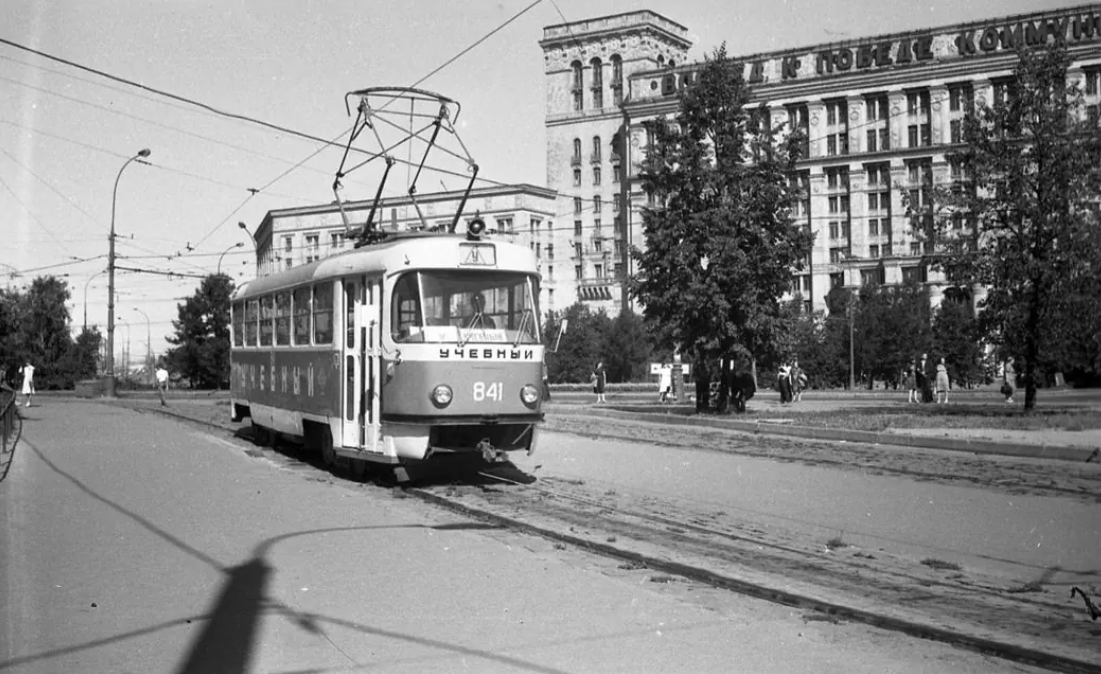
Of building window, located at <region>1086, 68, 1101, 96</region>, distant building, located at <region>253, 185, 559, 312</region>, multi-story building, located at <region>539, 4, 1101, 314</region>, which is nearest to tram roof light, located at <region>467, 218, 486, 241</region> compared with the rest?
multi-story building, located at <region>539, 4, 1101, 314</region>

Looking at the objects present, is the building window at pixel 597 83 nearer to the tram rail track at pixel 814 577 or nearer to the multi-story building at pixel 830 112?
the multi-story building at pixel 830 112

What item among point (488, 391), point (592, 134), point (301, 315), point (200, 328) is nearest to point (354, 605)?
point (488, 391)

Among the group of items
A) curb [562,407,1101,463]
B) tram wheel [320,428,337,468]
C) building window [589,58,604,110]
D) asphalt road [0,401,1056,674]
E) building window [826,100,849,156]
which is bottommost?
asphalt road [0,401,1056,674]

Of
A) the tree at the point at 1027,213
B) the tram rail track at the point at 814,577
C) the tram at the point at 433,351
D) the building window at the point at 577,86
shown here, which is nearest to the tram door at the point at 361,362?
the tram at the point at 433,351

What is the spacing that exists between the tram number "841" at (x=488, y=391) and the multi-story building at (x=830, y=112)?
58753mm

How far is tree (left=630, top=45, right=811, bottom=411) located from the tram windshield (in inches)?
600

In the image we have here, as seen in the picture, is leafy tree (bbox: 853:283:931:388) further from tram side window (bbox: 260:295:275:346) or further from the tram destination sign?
the tram destination sign

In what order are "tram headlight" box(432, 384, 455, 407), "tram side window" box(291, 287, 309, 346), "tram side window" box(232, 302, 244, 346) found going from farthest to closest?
"tram side window" box(232, 302, 244, 346) < "tram side window" box(291, 287, 309, 346) < "tram headlight" box(432, 384, 455, 407)

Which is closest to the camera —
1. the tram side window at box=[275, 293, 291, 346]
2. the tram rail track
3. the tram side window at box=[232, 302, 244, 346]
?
the tram rail track

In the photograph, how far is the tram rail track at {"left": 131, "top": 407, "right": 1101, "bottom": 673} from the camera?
6.62 metres

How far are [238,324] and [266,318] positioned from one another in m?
3.14

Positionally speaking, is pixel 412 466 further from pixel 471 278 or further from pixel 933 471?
pixel 933 471

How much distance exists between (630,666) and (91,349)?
105025mm

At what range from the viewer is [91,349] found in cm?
10269
